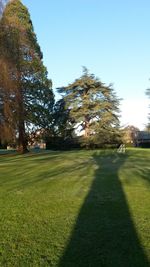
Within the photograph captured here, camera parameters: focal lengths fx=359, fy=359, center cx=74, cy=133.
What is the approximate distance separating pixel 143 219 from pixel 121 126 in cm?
4450

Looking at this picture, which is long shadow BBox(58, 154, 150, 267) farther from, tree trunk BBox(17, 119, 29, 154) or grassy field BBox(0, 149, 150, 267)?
tree trunk BBox(17, 119, 29, 154)

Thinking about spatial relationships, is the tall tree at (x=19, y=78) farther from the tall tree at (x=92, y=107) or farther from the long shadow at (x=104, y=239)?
the long shadow at (x=104, y=239)

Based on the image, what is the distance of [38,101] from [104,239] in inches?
1406

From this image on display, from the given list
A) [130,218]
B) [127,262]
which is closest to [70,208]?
[130,218]

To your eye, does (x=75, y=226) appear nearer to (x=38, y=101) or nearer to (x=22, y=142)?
(x=22, y=142)

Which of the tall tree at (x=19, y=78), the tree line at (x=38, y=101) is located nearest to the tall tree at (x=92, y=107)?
the tree line at (x=38, y=101)

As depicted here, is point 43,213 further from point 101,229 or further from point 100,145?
point 100,145

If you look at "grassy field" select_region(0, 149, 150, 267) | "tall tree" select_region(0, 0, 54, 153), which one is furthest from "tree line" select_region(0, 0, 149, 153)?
"grassy field" select_region(0, 149, 150, 267)

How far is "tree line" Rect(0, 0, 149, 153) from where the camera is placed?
21.1 metres

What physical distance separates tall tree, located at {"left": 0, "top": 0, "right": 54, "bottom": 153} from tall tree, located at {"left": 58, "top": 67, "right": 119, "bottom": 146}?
29.2ft

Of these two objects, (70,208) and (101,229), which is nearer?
(101,229)

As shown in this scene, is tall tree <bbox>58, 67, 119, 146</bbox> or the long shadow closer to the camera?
the long shadow

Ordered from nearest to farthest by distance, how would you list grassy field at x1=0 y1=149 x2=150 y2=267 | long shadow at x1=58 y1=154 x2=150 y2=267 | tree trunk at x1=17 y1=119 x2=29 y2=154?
long shadow at x1=58 y1=154 x2=150 y2=267
grassy field at x1=0 y1=149 x2=150 y2=267
tree trunk at x1=17 y1=119 x2=29 y2=154

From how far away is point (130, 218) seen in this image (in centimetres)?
645
